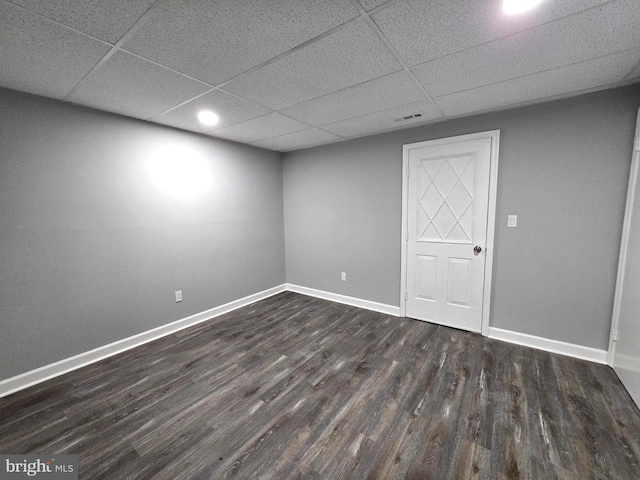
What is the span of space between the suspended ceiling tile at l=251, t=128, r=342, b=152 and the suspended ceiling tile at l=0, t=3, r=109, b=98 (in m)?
1.99

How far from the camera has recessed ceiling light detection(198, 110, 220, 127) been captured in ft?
8.21

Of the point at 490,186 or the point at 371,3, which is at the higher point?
the point at 371,3

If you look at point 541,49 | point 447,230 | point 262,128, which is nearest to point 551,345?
point 447,230

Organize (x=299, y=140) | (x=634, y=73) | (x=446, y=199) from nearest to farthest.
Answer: (x=634, y=73), (x=446, y=199), (x=299, y=140)

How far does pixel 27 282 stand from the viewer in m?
2.09

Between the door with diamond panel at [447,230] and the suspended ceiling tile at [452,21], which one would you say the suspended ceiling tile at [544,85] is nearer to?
the door with diamond panel at [447,230]

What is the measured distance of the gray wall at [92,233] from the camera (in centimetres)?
204

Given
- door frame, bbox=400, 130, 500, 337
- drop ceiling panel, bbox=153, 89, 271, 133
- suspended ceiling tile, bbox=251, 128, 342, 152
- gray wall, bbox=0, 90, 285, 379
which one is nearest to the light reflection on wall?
gray wall, bbox=0, 90, 285, 379

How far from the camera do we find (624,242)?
2.13m

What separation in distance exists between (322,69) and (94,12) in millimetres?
1218

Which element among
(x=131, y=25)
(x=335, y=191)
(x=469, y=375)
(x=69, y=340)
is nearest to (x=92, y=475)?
(x=69, y=340)

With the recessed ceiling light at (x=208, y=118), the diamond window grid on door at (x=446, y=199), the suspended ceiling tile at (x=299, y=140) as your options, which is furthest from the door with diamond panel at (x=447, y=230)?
the recessed ceiling light at (x=208, y=118)

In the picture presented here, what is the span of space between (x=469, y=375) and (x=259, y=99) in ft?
9.71

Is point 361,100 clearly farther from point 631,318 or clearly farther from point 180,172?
point 631,318
